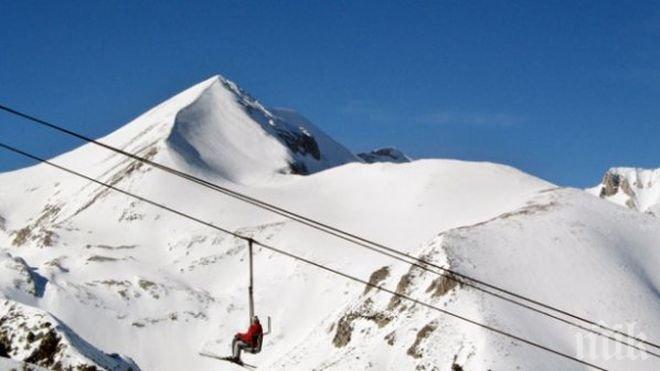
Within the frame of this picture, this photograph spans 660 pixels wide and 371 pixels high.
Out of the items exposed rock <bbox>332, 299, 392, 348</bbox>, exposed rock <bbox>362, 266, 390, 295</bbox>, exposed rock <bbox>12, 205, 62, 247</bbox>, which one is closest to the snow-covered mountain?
exposed rock <bbox>332, 299, 392, 348</bbox>

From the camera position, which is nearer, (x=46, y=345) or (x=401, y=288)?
(x=46, y=345)

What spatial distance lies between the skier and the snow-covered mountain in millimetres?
9265

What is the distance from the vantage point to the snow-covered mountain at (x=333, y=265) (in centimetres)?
9331

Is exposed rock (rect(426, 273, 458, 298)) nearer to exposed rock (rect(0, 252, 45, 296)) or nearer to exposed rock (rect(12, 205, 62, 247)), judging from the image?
exposed rock (rect(0, 252, 45, 296))

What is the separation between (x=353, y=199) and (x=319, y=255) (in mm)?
27448

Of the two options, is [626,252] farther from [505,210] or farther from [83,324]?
[83,324]

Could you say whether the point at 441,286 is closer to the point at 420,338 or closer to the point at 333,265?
the point at 420,338

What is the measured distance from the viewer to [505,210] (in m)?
132

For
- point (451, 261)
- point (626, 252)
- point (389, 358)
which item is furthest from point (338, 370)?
point (626, 252)

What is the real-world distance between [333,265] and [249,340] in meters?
96.6

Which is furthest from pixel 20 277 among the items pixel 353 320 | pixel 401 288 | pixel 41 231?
pixel 401 288

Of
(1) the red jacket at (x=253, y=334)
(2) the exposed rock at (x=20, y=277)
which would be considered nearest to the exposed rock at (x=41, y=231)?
(2) the exposed rock at (x=20, y=277)

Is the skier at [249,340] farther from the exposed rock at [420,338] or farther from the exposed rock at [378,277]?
the exposed rock at [378,277]

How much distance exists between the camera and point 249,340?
38.0 m
